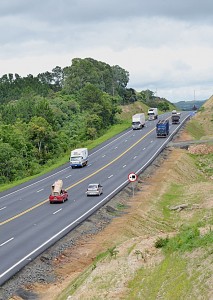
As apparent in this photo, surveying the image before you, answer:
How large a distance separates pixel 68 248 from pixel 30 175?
4218 cm

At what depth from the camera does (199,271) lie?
2317 cm

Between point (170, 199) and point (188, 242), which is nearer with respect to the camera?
point (188, 242)

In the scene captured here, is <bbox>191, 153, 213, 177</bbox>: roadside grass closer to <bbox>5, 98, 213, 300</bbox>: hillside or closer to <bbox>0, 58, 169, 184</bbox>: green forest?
<bbox>5, 98, 213, 300</bbox>: hillside

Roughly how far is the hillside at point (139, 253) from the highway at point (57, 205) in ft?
4.02

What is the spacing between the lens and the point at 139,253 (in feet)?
95.5

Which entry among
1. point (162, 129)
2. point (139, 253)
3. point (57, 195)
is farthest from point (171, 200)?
point (162, 129)

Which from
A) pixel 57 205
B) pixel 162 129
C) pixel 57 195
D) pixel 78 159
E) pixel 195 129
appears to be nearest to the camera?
pixel 57 205

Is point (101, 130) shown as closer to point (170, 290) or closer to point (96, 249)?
point (96, 249)

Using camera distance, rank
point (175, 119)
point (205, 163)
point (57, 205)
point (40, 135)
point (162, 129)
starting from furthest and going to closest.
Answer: point (175, 119) → point (162, 129) → point (40, 135) → point (205, 163) → point (57, 205)

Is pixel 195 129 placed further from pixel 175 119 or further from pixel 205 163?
pixel 205 163

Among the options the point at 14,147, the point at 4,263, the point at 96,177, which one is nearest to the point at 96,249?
the point at 4,263

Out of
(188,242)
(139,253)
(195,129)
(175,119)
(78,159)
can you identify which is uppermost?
(175,119)

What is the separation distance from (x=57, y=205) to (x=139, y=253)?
22.9m

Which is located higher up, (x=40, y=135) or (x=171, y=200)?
(x=40, y=135)
